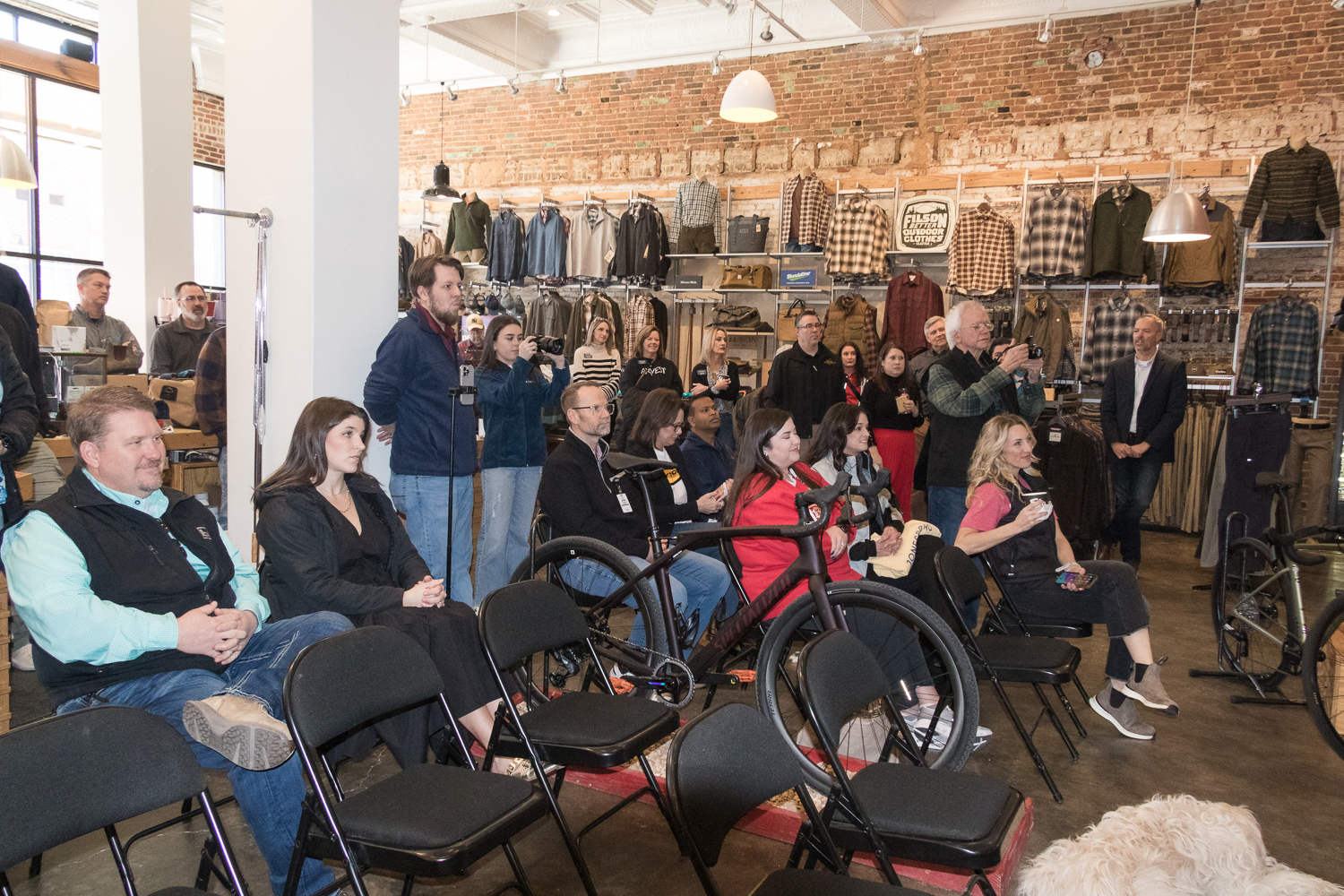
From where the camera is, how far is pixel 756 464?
345 centimetres

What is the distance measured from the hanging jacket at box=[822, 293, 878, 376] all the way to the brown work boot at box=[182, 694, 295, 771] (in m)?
6.81

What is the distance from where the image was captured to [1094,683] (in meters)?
4.17

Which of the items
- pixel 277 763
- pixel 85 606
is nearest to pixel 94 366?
pixel 85 606

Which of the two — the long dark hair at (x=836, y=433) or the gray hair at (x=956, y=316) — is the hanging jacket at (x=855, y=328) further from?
the long dark hair at (x=836, y=433)

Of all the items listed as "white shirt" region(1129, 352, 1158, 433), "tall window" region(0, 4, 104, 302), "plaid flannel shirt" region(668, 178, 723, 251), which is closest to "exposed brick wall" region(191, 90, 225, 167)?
"tall window" region(0, 4, 104, 302)

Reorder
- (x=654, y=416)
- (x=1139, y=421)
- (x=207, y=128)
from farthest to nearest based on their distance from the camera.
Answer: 1. (x=207, y=128)
2. (x=1139, y=421)
3. (x=654, y=416)

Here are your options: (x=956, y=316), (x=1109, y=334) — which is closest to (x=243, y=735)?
(x=956, y=316)

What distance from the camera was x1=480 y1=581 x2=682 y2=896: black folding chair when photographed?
2260mm

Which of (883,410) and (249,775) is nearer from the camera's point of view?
(249,775)

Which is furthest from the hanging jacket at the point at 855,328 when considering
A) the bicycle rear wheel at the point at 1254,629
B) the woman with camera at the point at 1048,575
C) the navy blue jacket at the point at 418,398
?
the navy blue jacket at the point at 418,398

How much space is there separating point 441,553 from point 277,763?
6.31 ft

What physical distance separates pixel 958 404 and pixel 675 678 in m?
2.24

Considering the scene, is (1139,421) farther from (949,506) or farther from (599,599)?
(599,599)

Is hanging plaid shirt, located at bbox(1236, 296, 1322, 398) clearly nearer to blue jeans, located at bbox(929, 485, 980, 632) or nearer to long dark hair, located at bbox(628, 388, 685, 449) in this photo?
blue jeans, located at bbox(929, 485, 980, 632)
